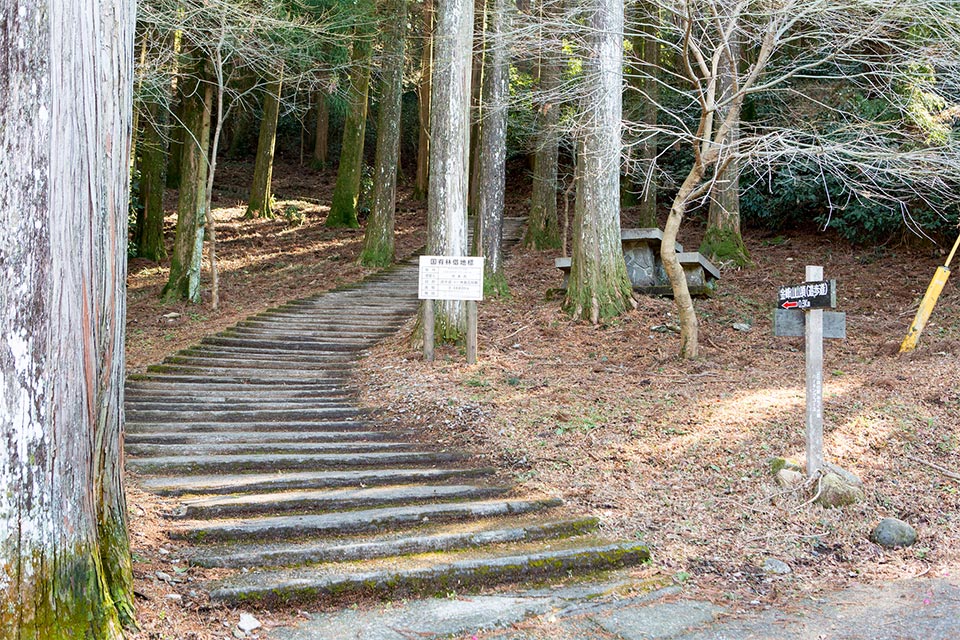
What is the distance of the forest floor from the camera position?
5566 mm

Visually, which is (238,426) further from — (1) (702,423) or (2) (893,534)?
(2) (893,534)

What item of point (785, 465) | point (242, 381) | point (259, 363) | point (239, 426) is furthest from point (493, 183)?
point (785, 465)

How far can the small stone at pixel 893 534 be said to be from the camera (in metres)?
5.93

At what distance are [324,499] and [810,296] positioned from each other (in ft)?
13.3

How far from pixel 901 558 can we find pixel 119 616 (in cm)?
506

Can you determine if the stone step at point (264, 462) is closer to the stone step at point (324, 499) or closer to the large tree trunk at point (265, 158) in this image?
the stone step at point (324, 499)

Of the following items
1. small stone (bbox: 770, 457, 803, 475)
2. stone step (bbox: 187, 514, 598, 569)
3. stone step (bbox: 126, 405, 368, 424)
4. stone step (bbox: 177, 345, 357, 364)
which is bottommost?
stone step (bbox: 187, 514, 598, 569)

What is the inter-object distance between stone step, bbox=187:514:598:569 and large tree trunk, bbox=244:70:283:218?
54.2 feet

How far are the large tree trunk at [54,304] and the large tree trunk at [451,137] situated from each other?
718 cm

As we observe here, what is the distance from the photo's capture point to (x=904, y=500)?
21.6 ft

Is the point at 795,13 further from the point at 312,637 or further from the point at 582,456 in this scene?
the point at 312,637

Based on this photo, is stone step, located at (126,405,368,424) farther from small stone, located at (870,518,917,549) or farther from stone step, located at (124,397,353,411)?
small stone, located at (870,518,917,549)

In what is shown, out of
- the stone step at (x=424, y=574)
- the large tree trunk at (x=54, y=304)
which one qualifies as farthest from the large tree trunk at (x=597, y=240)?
the large tree trunk at (x=54, y=304)

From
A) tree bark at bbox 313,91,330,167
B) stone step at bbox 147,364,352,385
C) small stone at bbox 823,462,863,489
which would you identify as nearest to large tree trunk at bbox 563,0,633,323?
stone step at bbox 147,364,352,385
